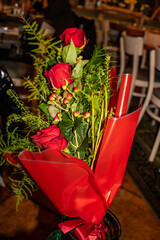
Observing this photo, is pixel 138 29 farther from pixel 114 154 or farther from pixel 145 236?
pixel 114 154

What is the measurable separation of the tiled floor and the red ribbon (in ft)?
1.87

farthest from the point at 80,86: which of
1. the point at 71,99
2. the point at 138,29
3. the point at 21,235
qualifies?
the point at 138,29

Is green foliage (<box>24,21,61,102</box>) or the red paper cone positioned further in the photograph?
green foliage (<box>24,21,61,102</box>)

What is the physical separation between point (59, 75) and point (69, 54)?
0.21ft

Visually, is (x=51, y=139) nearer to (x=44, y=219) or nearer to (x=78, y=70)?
(x=78, y=70)

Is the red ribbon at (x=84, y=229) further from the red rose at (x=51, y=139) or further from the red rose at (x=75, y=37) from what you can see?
the red rose at (x=75, y=37)

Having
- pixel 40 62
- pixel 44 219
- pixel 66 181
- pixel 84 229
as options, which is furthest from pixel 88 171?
pixel 44 219

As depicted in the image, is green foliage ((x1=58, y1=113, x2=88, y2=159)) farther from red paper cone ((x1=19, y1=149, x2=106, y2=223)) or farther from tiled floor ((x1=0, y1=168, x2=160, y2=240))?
tiled floor ((x1=0, y1=168, x2=160, y2=240))

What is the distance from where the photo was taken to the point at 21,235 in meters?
1.08

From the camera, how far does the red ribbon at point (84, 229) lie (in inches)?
21.7

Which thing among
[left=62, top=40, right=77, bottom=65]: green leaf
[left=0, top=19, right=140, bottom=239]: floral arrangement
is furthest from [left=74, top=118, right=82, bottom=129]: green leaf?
[left=62, top=40, right=77, bottom=65]: green leaf

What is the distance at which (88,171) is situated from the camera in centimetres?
48

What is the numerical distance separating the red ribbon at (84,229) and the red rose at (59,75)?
0.27m

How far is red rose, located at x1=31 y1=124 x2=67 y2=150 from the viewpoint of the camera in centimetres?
52
